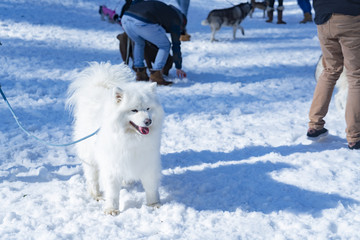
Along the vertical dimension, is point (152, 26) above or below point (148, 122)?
above

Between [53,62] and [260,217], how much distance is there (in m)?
5.55

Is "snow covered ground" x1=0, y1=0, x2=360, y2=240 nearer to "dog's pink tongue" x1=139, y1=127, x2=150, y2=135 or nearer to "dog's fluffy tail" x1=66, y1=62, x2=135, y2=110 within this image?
"dog's pink tongue" x1=139, y1=127, x2=150, y2=135

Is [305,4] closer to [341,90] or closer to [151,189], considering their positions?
[341,90]

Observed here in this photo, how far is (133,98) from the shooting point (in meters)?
2.26

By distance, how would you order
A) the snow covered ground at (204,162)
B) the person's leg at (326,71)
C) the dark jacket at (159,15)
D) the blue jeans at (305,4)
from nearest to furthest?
the snow covered ground at (204,162) → the person's leg at (326,71) → the dark jacket at (159,15) → the blue jeans at (305,4)

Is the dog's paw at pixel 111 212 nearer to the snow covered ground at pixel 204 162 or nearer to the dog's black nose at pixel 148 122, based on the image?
the snow covered ground at pixel 204 162

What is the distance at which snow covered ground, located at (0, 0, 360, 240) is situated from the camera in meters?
2.36

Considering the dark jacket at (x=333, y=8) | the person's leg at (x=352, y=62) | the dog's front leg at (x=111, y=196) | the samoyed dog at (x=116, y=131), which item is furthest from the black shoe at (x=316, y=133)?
the dog's front leg at (x=111, y=196)

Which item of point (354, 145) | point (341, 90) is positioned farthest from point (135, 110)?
point (341, 90)

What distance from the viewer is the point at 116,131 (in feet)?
7.57

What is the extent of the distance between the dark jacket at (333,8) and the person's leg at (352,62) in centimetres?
5

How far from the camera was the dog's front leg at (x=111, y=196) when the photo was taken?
2500 mm

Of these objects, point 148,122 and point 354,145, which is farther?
point 354,145

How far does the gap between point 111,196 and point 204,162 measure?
1195 mm
